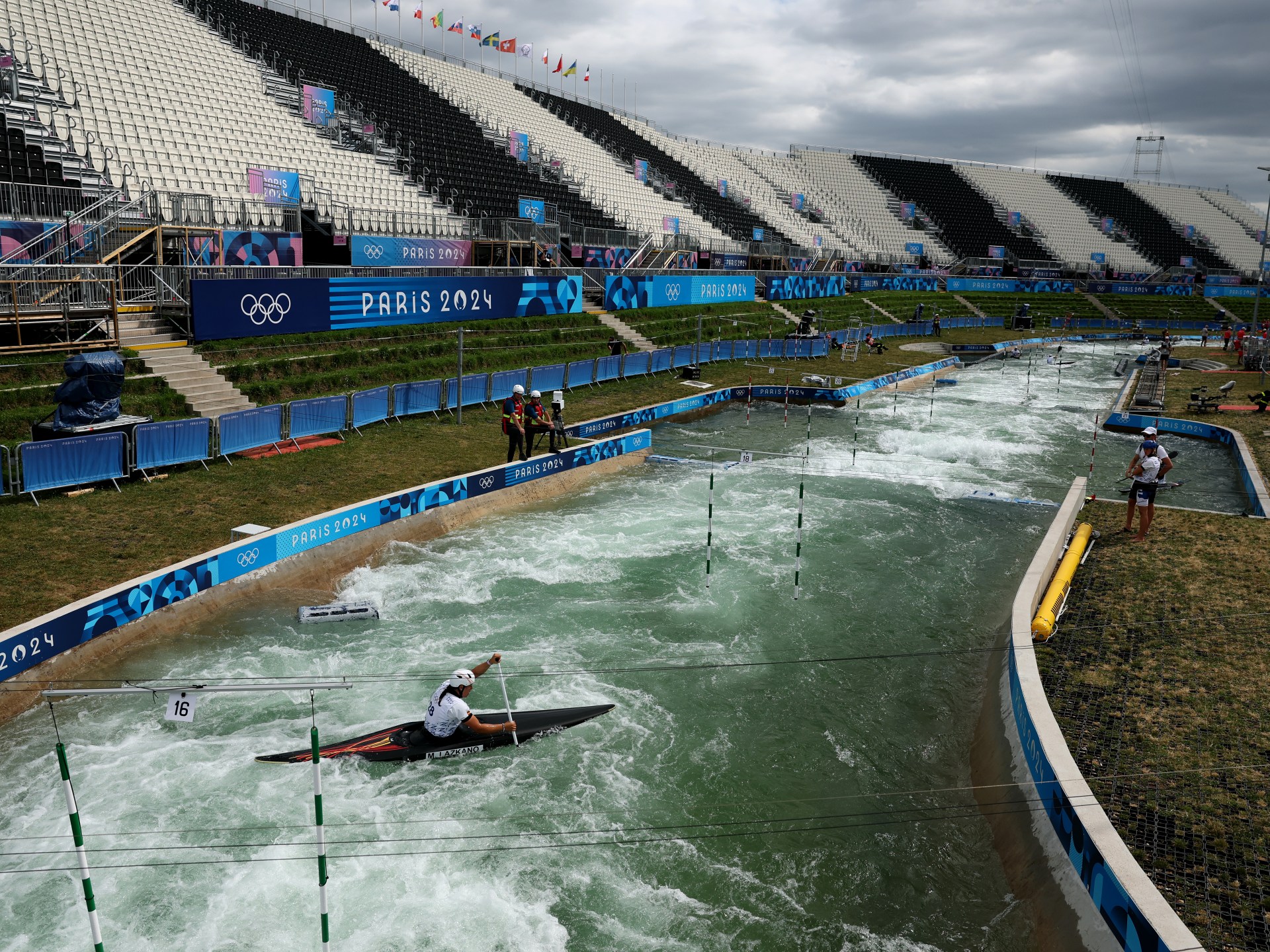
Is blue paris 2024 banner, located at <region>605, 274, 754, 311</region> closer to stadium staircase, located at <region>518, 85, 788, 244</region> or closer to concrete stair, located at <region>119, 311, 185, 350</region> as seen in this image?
stadium staircase, located at <region>518, 85, 788, 244</region>

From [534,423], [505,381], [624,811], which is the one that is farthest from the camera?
[505,381]

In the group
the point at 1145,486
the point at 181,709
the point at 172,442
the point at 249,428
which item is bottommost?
the point at 181,709

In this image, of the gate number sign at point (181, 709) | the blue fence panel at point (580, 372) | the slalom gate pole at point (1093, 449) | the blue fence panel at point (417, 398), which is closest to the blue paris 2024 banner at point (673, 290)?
the blue fence panel at point (580, 372)

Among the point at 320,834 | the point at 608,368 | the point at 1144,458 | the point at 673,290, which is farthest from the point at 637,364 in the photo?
the point at 320,834

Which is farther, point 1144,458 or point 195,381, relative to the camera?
point 195,381

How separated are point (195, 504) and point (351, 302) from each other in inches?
467

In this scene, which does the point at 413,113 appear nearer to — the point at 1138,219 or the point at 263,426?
the point at 263,426

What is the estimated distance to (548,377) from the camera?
92.2 ft

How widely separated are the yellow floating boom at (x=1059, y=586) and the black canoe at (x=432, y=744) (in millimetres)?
6223

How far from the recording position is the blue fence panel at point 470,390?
24.8 meters

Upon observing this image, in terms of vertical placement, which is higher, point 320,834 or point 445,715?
point 320,834

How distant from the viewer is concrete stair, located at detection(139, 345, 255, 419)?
2045cm

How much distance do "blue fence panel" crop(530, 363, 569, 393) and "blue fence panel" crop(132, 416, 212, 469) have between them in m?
11.0

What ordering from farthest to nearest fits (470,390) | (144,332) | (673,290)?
1. (673,290)
2. (470,390)
3. (144,332)
